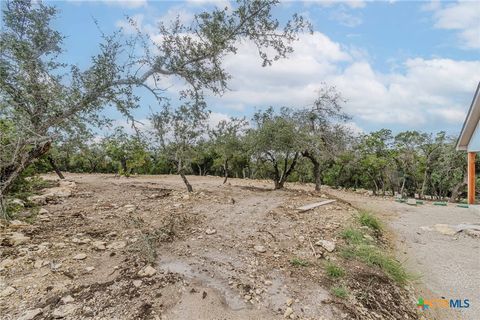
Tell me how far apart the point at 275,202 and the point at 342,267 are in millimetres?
3989

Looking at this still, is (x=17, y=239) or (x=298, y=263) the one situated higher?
(x=17, y=239)

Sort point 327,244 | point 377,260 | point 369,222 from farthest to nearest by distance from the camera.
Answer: point 369,222, point 327,244, point 377,260

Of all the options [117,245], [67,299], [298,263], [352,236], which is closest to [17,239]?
[117,245]

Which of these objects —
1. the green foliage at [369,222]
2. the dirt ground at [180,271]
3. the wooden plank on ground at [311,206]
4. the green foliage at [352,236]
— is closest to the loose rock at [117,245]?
the dirt ground at [180,271]

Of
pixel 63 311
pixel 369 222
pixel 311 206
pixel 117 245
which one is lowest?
pixel 63 311

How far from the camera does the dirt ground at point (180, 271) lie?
3520 millimetres

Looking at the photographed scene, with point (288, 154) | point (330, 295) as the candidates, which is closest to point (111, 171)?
point (288, 154)

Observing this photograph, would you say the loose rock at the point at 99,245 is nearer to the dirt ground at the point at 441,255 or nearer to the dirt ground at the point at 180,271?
the dirt ground at the point at 180,271

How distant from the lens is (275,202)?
8.79 metres

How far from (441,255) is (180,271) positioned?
19.2ft

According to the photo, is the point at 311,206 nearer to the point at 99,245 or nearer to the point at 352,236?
the point at 352,236

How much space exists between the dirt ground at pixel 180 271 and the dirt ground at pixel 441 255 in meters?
0.80

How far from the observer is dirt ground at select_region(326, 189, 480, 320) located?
195 inches

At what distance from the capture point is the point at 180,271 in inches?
165
